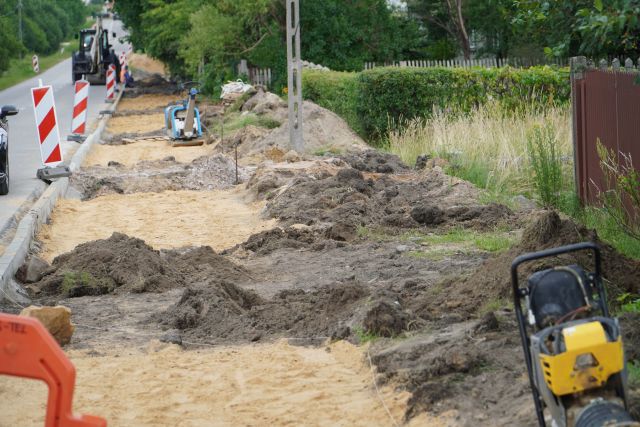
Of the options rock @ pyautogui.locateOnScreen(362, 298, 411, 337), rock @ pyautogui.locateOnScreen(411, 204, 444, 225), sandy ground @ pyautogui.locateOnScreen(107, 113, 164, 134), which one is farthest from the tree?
rock @ pyautogui.locateOnScreen(362, 298, 411, 337)

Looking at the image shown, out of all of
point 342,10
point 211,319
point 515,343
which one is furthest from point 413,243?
point 342,10

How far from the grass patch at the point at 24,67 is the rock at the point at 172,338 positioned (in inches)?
2044

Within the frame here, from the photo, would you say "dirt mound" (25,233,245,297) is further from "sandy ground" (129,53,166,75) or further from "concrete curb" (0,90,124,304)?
"sandy ground" (129,53,166,75)

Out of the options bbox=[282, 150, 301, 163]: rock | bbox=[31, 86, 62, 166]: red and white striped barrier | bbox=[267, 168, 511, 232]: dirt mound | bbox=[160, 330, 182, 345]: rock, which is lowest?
bbox=[282, 150, 301, 163]: rock

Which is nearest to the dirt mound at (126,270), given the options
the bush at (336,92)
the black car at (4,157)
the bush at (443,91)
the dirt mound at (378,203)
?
the dirt mound at (378,203)

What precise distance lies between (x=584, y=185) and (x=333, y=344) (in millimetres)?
6104

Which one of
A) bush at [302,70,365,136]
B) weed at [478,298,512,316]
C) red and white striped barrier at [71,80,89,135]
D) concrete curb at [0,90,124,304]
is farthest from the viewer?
bush at [302,70,365,136]

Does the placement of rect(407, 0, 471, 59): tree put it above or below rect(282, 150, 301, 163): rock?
above

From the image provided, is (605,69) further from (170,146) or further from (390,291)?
(170,146)

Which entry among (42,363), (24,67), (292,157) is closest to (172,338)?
(42,363)

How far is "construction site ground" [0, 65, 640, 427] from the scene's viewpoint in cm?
620

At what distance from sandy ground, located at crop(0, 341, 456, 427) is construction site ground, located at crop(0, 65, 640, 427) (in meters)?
0.02

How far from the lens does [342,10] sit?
1591 inches

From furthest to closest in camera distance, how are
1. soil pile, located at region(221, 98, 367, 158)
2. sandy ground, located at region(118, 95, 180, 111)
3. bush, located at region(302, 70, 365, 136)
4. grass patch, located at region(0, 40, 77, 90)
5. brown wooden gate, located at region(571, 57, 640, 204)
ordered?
grass patch, located at region(0, 40, 77, 90), sandy ground, located at region(118, 95, 180, 111), bush, located at region(302, 70, 365, 136), soil pile, located at region(221, 98, 367, 158), brown wooden gate, located at region(571, 57, 640, 204)
